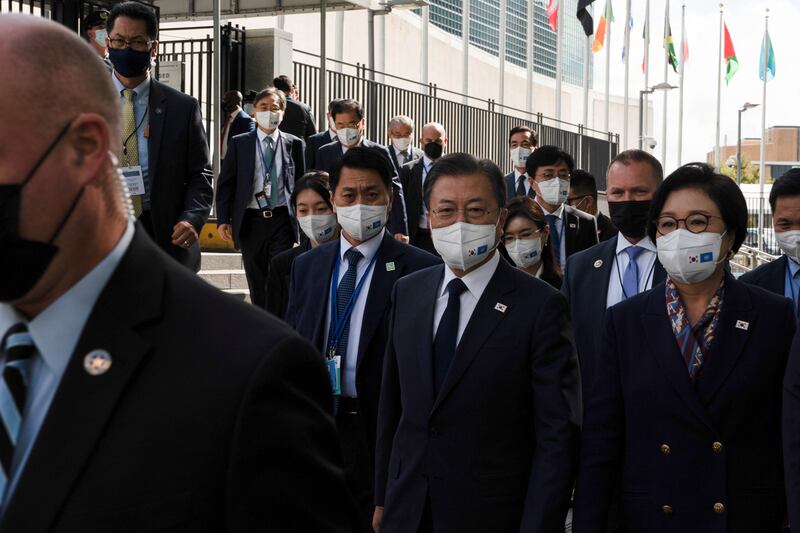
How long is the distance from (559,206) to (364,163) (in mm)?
2784

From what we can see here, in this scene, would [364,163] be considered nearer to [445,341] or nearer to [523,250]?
[523,250]

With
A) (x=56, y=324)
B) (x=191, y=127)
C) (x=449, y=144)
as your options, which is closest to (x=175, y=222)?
(x=191, y=127)

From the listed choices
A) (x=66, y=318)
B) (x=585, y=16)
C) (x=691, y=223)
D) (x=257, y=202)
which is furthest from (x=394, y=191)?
(x=585, y=16)

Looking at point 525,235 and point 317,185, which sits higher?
point 317,185

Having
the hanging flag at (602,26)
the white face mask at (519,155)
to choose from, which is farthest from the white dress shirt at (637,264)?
the hanging flag at (602,26)

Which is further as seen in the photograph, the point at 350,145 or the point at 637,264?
the point at 350,145

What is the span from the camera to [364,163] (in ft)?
20.8

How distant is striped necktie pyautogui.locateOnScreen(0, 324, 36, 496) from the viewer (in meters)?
1.87

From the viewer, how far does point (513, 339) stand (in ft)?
14.4

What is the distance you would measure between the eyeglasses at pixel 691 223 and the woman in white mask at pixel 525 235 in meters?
2.40

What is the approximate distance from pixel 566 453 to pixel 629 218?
212 centimetres

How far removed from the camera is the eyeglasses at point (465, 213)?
492 centimetres

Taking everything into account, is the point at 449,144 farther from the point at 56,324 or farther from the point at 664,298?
the point at 56,324

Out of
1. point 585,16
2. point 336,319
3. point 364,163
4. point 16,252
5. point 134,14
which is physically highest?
point 585,16
